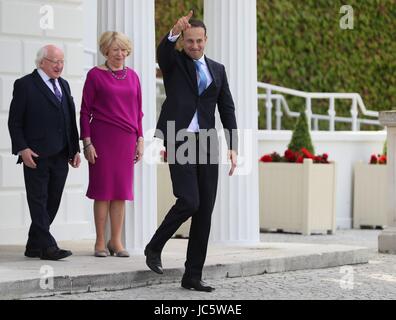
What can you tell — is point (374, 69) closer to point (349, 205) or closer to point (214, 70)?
point (349, 205)

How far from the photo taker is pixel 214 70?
8.03 meters

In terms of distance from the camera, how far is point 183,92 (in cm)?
793

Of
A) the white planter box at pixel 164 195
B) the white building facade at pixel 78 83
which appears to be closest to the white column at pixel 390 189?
the white building facade at pixel 78 83

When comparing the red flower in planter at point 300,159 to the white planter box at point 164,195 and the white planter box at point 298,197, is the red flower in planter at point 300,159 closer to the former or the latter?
the white planter box at point 298,197

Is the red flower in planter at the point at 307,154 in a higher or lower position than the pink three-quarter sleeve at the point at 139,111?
lower

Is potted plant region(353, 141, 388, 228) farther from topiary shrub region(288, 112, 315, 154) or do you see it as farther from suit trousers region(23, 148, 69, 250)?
suit trousers region(23, 148, 69, 250)

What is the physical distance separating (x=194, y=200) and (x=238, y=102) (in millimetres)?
2870

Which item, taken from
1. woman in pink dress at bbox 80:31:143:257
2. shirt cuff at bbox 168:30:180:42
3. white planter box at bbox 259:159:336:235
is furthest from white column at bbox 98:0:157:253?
white planter box at bbox 259:159:336:235

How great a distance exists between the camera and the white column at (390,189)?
1180cm

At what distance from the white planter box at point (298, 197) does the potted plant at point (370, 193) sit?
119 centimetres

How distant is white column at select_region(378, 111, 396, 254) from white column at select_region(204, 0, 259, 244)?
1.74 metres

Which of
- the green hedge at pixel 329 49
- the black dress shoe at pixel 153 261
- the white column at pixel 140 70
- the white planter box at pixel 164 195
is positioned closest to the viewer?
the black dress shoe at pixel 153 261

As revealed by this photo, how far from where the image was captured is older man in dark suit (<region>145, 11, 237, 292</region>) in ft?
25.6
